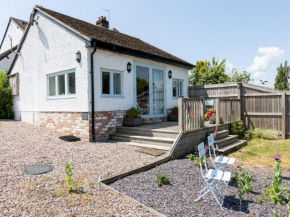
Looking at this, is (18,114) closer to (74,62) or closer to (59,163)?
(74,62)

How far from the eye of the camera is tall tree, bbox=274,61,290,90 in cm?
2857

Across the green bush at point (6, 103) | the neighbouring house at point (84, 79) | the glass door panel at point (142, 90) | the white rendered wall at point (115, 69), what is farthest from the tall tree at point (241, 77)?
the green bush at point (6, 103)

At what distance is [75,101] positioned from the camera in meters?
8.22

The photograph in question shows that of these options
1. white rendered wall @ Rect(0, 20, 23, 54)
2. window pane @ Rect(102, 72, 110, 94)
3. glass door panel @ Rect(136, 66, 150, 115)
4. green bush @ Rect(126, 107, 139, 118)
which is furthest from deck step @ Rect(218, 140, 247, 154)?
white rendered wall @ Rect(0, 20, 23, 54)

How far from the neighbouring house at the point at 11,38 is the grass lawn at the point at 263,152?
17.8 metres

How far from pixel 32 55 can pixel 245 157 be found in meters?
10.7

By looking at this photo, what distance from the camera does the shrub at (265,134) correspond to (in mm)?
9413

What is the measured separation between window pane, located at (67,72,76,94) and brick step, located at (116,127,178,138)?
2410mm

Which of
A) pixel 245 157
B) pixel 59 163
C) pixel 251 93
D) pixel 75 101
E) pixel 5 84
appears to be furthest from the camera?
pixel 5 84

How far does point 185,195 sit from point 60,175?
2663mm

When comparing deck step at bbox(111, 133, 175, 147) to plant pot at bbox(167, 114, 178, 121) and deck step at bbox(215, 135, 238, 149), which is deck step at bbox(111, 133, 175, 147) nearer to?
deck step at bbox(215, 135, 238, 149)

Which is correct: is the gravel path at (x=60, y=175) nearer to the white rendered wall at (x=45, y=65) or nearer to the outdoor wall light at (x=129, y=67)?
the white rendered wall at (x=45, y=65)

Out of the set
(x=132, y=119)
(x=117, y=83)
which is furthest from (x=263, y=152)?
(x=117, y=83)

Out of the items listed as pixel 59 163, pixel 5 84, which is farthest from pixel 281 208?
pixel 5 84
